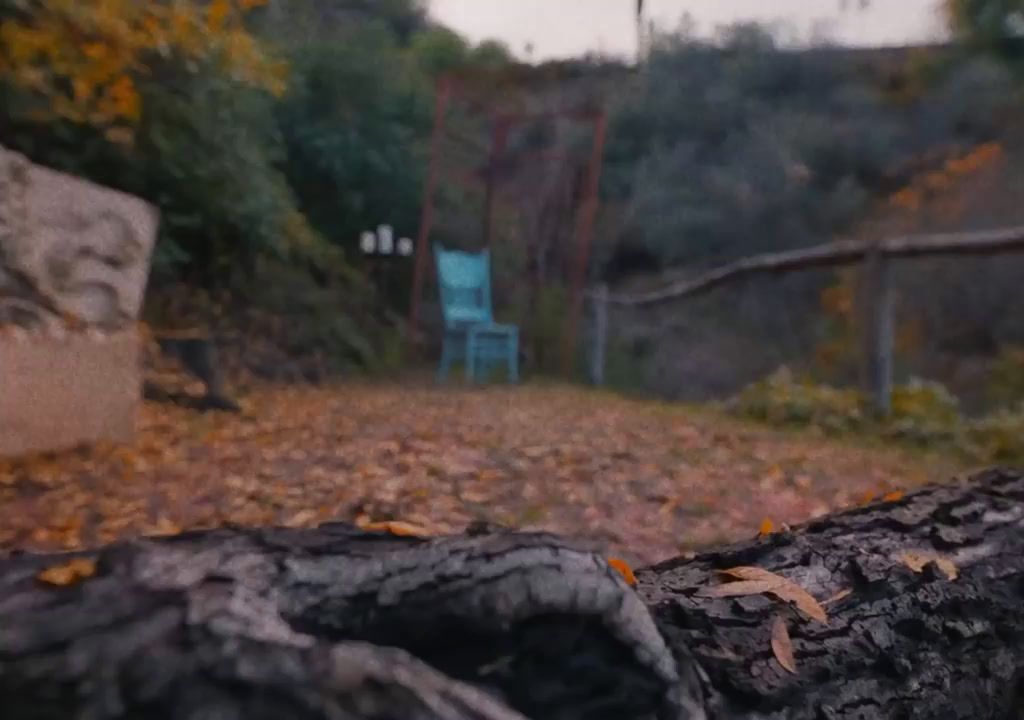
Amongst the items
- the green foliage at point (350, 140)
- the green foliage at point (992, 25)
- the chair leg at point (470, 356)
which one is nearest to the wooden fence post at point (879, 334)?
the chair leg at point (470, 356)

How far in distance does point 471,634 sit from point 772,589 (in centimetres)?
52

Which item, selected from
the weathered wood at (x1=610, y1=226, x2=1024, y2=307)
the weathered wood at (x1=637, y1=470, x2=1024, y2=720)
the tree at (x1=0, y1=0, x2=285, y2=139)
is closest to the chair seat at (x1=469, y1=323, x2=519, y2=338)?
the weathered wood at (x1=610, y1=226, x2=1024, y2=307)

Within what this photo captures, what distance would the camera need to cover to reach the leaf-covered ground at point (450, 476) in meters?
2.49

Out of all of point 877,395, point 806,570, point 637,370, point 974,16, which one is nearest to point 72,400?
point 806,570

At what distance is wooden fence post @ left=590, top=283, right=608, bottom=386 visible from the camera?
27.8ft

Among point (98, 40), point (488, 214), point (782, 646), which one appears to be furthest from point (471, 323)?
point (782, 646)

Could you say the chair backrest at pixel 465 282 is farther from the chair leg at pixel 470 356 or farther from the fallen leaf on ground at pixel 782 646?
the fallen leaf on ground at pixel 782 646

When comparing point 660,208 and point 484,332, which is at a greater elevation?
point 660,208

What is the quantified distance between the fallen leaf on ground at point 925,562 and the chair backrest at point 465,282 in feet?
24.7

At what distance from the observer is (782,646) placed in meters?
1.16

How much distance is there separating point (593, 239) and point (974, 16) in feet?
14.3

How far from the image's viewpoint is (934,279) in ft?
19.4

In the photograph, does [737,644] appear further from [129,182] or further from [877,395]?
[129,182]

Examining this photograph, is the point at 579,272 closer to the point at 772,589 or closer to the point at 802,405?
the point at 802,405
